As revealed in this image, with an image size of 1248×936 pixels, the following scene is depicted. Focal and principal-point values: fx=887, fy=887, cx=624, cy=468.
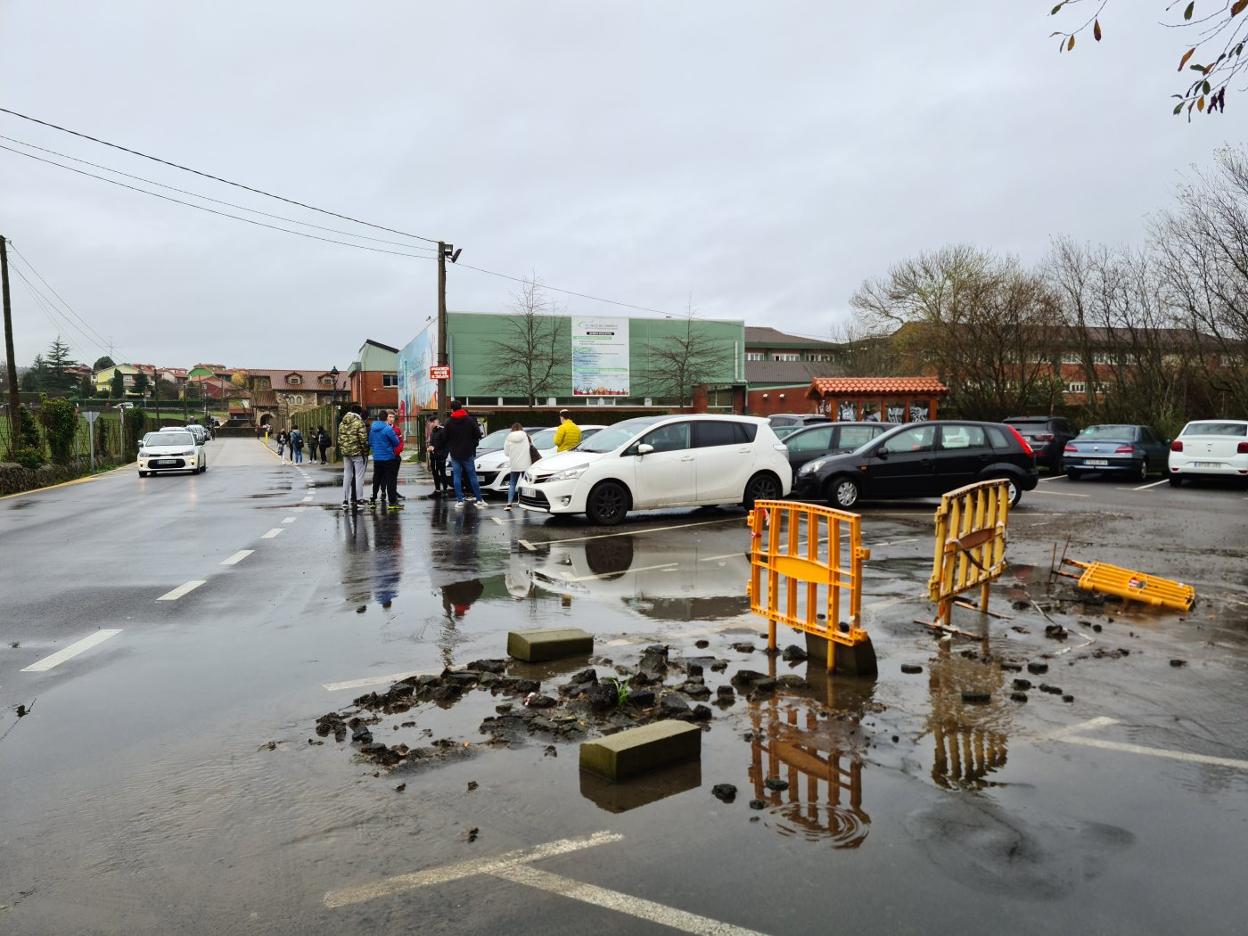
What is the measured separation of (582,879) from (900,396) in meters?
31.8

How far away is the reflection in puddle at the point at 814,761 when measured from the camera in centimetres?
362

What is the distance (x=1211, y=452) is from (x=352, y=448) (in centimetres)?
1943

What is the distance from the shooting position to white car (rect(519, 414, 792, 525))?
1370 cm

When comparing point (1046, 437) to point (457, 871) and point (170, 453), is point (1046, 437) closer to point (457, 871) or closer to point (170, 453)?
point (457, 871)

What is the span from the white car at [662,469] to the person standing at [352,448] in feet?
13.5

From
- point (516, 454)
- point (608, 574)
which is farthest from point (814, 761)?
point (516, 454)

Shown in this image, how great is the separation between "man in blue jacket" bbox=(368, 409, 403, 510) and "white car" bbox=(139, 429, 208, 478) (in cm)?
1649

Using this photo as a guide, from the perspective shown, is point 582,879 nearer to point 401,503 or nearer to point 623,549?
point 623,549

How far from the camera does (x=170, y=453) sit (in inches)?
1198

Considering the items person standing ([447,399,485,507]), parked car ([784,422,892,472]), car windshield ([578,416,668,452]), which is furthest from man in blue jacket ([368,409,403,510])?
parked car ([784,422,892,472])

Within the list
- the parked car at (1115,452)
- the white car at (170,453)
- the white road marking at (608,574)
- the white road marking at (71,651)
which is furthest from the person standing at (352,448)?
the parked car at (1115,452)

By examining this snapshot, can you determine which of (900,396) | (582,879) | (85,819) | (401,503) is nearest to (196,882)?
(85,819)

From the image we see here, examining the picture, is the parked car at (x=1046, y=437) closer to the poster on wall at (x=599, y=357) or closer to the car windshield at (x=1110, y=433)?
the car windshield at (x=1110, y=433)

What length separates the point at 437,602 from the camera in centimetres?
816
